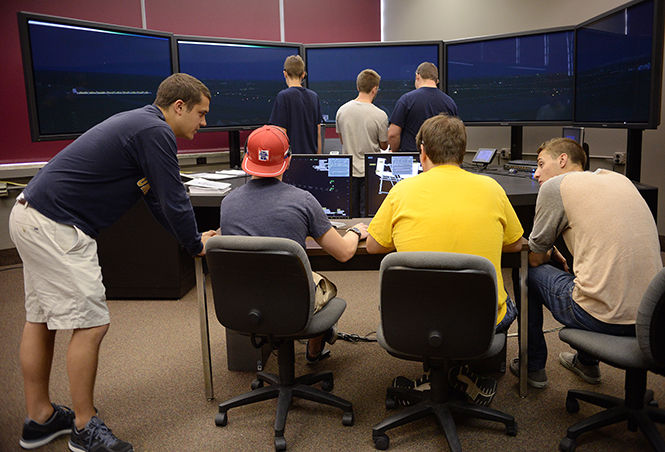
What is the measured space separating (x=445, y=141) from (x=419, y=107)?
2.18 m

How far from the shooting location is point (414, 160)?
302 cm

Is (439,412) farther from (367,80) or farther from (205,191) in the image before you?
(367,80)

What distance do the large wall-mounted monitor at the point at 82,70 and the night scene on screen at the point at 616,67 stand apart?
3.16 m

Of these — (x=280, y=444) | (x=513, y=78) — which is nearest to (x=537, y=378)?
(x=280, y=444)

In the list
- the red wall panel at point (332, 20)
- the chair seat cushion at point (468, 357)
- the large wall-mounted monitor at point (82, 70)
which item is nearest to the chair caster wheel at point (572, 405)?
the chair seat cushion at point (468, 357)

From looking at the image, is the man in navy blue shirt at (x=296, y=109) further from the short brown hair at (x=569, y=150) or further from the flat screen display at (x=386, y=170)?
the short brown hair at (x=569, y=150)

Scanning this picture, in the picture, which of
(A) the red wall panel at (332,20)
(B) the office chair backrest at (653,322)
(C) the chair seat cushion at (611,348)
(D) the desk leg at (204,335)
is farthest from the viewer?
(A) the red wall panel at (332,20)

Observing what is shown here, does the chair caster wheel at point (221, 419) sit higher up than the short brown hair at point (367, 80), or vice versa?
the short brown hair at point (367, 80)

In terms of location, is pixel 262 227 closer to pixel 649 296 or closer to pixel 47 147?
pixel 649 296

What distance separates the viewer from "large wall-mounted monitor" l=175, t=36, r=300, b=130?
15.2 feet

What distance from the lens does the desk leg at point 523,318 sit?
235 centimetres

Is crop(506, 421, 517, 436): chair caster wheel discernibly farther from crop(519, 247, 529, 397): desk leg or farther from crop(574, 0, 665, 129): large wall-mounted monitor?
crop(574, 0, 665, 129): large wall-mounted monitor

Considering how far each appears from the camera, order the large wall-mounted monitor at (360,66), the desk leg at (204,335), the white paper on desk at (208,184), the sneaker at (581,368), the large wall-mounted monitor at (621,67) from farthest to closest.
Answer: the large wall-mounted monitor at (360,66)
the white paper on desk at (208,184)
the large wall-mounted monitor at (621,67)
the sneaker at (581,368)
the desk leg at (204,335)

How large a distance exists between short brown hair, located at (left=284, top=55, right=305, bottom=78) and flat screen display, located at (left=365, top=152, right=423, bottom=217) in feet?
5.25
